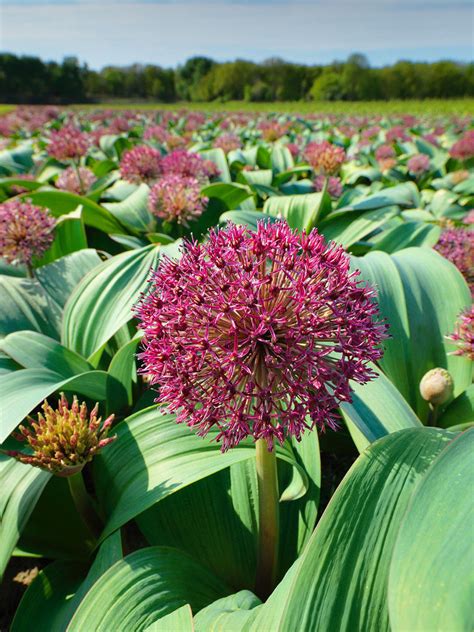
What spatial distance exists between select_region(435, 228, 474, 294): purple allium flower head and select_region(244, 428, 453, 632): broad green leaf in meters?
1.82

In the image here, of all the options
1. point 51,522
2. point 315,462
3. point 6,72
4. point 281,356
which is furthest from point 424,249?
point 6,72

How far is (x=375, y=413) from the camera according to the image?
66.6 inches

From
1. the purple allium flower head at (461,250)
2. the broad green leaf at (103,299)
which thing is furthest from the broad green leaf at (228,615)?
the purple allium flower head at (461,250)

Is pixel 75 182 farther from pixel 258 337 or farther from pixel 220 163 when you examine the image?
pixel 258 337

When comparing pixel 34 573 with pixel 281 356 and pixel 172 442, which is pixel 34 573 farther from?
pixel 281 356

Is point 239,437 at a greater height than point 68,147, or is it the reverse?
point 68,147

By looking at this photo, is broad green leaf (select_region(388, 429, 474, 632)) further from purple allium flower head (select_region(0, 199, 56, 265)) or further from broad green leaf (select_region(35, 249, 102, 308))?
purple allium flower head (select_region(0, 199, 56, 265))

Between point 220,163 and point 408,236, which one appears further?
point 220,163

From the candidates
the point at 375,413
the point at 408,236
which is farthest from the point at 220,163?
the point at 375,413

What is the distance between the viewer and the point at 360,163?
7531 mm

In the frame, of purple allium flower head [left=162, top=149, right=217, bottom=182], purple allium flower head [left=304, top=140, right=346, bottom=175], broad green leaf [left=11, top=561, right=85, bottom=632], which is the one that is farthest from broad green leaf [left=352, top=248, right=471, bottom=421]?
purple allium flower head [left=304, top=140, right=346, bottom=175]

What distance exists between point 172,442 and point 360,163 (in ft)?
22.5

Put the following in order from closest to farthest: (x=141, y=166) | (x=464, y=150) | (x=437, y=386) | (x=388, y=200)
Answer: (x=437, y=386)
(x=388, y=200)
(x=141, y=166)
(x=464, y=150)

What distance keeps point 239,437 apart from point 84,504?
89cm
